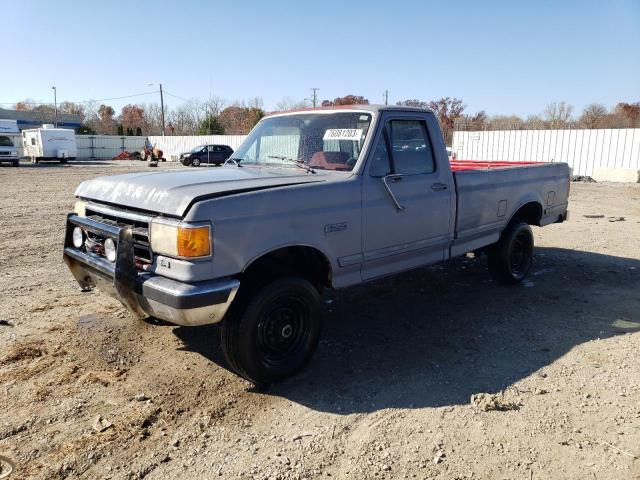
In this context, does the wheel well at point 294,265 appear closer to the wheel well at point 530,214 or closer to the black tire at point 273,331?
the black tire at point 273,331

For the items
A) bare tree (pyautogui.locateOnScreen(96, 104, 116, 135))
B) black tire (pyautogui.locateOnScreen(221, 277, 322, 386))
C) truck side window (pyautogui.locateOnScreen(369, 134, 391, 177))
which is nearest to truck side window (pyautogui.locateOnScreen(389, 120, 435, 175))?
truck side window (pyautogui.locateOnScreen(369, 134, 391, 177))

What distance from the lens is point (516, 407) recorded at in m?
3.46

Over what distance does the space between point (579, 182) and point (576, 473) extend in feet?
69.5

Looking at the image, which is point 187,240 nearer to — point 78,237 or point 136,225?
point 136,225

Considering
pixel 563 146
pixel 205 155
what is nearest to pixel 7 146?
pixel 205 155

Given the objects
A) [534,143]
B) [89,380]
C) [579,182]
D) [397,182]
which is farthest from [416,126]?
[534,143]

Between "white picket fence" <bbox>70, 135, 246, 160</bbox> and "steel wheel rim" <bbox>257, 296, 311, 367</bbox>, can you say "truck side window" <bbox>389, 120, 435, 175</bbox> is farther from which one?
"white picket fence" <bbox>70, 135, 246, 160</bbox>

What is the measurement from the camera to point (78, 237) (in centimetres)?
413

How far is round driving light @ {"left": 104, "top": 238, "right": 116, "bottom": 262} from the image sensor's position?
364 centimetres

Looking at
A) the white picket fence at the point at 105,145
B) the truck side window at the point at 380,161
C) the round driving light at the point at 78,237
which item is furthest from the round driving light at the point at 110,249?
the white picket fence at the point at 105,145

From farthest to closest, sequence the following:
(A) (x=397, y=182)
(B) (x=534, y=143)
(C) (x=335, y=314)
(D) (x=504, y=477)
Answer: (B) (x=534, y=143), (C) (x=335, y=314), (A) (x=397, y=182), (D) (x=504, y=477)

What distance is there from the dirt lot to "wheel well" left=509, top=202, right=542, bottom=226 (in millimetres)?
932

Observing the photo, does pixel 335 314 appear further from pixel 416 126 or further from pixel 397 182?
pixel 416 126

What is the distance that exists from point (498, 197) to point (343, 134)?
2.22 metres
